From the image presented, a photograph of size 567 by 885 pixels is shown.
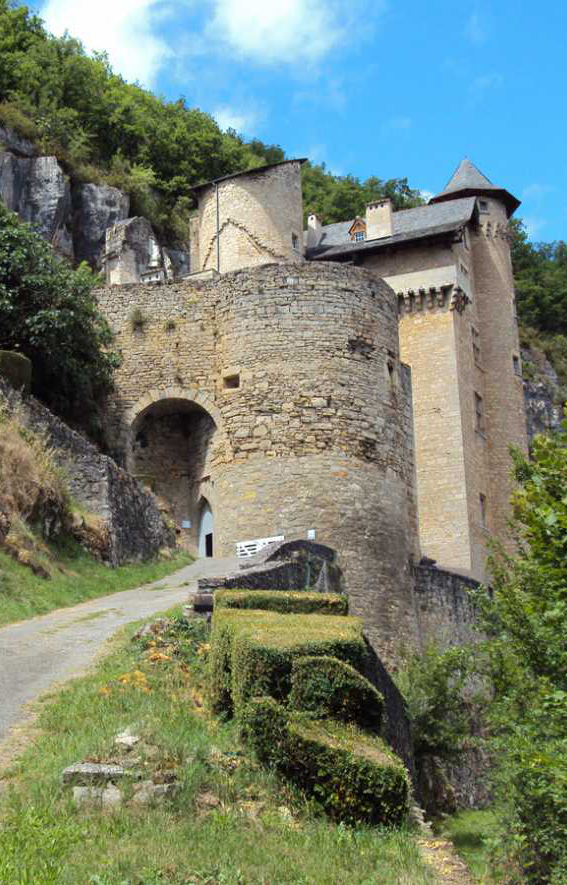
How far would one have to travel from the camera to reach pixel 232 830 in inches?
279

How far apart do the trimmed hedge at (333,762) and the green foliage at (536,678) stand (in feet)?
7.48

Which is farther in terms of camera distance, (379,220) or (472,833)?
(379,220)

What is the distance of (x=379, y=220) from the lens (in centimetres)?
3578

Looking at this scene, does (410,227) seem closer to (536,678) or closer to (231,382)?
(231,382)

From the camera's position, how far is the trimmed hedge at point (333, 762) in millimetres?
7746

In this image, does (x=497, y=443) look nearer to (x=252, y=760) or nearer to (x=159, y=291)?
(x=159, y=291)

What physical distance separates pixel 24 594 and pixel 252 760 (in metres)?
7.11

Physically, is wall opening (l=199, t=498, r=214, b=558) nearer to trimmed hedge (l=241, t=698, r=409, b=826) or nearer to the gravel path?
the gravel path

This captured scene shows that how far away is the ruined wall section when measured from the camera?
29000mm

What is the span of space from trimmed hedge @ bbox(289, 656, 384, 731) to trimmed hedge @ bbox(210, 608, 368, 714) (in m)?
0.16

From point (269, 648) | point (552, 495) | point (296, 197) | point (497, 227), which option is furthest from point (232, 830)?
point (497, 227)

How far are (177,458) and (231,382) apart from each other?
2388mm

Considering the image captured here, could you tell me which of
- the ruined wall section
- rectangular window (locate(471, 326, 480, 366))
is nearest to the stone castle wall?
the ruined wall section

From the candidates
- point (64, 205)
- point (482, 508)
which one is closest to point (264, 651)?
point (482, 508)
